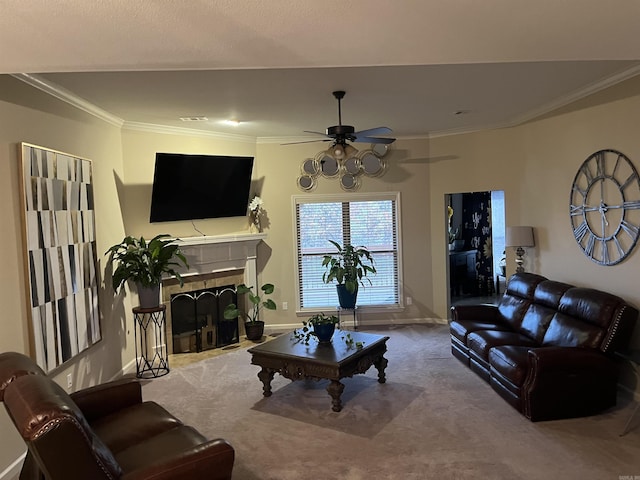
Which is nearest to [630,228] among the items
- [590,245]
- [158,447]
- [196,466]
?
[590,245]

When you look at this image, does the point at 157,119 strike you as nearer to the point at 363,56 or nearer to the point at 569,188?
the point at 363,56

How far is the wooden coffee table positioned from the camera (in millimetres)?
3895

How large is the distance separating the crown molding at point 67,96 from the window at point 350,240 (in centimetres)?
285

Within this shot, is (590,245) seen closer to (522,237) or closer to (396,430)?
(522,237)

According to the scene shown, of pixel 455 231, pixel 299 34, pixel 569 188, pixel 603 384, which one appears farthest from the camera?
pixel 455 231

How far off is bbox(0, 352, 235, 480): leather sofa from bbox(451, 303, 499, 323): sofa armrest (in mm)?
3534

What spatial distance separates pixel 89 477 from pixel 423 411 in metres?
2.75

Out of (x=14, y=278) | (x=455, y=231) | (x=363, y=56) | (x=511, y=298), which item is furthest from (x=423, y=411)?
(x=455, y=231)

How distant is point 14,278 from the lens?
3137mm

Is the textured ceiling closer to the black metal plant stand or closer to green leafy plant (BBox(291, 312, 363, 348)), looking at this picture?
green leafy plant (BBox(291, 312, 363, 348))

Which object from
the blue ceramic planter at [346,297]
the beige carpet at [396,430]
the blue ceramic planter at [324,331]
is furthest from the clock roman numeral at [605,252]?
the blue ceramic planter at [346,297]

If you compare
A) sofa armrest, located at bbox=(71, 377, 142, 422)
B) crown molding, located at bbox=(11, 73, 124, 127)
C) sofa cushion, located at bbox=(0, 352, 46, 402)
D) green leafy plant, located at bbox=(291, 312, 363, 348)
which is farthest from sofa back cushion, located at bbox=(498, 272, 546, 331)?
crown molding, located at bbox=(11, 73, 124, 127)

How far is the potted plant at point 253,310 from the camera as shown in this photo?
616cm

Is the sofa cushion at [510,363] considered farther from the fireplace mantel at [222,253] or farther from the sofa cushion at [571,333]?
the fireplace mantel at [222,253]
